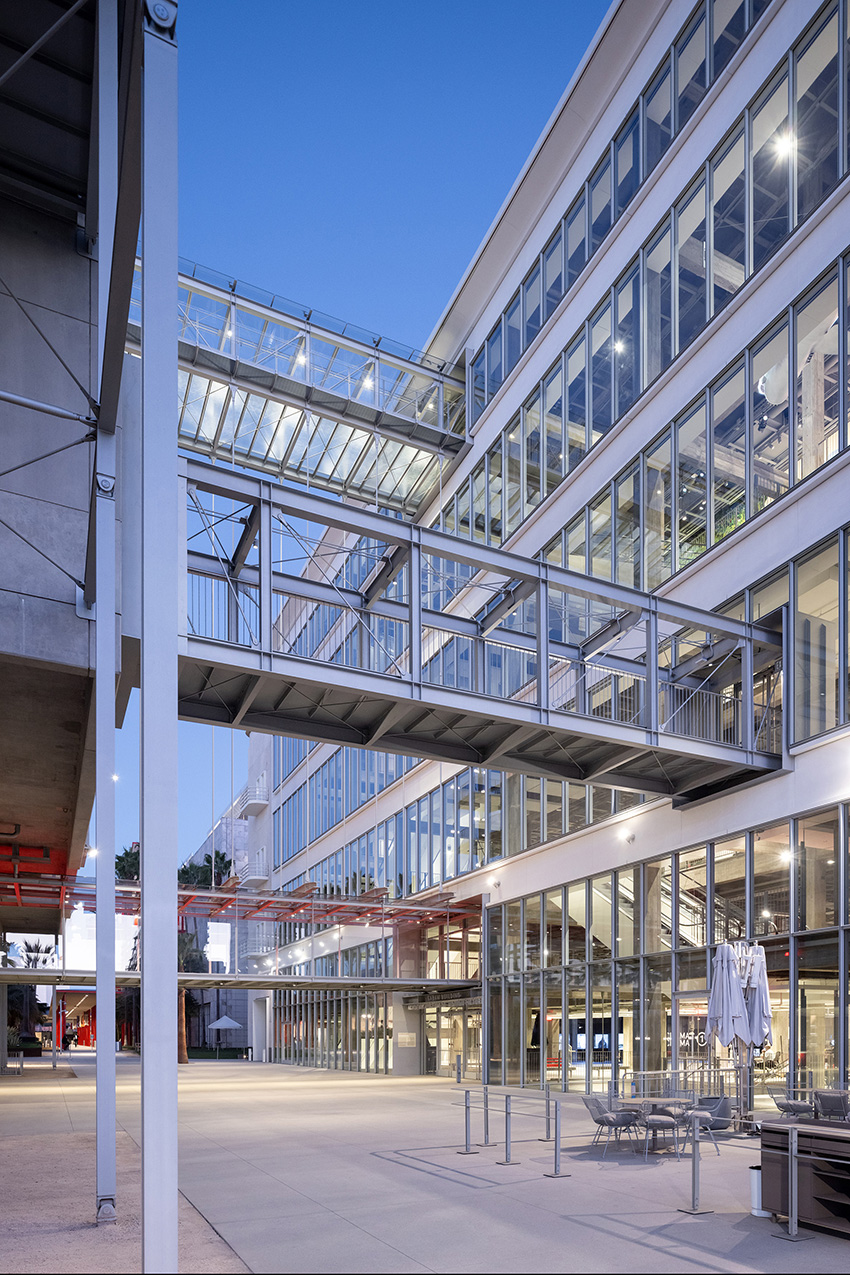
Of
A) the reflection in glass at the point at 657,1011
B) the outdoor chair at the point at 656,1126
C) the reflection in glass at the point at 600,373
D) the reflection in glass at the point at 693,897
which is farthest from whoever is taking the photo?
the reflection in glass at the point at 600,373

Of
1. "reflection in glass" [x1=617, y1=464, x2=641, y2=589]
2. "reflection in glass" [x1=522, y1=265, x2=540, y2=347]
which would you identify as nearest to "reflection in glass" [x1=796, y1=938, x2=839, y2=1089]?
"reflection in glass" [x1=617, y1=464, x2=641, y2=589]

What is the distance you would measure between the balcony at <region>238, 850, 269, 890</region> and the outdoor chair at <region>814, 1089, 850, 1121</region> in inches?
2283

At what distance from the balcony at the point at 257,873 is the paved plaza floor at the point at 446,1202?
5009 cm

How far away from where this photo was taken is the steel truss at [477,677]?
57.3ft

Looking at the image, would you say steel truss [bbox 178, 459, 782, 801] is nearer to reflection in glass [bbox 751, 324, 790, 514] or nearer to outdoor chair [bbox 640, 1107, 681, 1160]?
reflection in glass [bbox 751, 324, 790, 514]

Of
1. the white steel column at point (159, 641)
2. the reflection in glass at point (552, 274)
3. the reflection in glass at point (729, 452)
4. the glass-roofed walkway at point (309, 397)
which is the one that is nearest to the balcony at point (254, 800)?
the glass-roofed walkway at point (309, 397)

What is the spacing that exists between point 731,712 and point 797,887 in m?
4.12

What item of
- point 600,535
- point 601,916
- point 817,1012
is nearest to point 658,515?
point 600,535

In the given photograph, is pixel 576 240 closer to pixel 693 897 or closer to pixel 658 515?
pixel 658 515

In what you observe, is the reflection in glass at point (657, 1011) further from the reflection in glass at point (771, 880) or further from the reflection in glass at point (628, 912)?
the reflection in glass at point (771, 880)

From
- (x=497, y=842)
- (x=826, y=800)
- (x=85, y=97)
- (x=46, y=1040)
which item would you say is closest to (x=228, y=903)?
(x=497, y=842)

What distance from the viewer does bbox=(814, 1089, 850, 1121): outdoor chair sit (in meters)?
15.1

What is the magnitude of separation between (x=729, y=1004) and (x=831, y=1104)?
96.3 inches

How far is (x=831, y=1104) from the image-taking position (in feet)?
51.0
